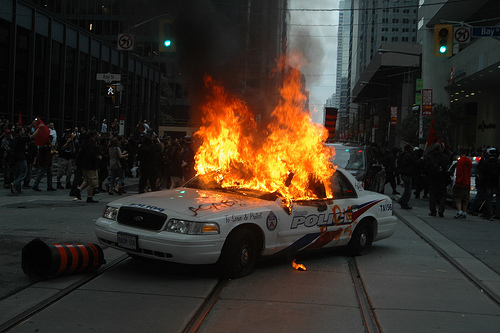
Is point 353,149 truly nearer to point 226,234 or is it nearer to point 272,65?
point 272,65

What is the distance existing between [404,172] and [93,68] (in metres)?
22.7

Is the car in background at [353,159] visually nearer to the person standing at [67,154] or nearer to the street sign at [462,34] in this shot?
the street sign at [462,34]

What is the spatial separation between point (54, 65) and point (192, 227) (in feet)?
81.2

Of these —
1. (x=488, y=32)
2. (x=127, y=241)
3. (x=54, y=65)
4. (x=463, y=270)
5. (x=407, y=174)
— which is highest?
(x=488, y=32)

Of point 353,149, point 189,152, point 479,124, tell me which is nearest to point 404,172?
point 353,149

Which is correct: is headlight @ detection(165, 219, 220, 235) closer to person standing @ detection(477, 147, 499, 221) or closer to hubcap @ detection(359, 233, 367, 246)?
hubcap @ detection(359, 233, 367, 246)

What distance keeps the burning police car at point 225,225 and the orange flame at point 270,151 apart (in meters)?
0.24

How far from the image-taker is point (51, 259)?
19.0 feet

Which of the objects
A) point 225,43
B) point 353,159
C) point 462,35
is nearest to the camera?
point 225,43

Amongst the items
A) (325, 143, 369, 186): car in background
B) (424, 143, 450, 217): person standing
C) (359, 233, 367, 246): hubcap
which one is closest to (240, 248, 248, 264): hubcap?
(359, 233, 367, 246): hubcap

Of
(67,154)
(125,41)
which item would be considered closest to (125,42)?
(125,41)

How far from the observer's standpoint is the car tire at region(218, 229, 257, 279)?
6211 millimetres

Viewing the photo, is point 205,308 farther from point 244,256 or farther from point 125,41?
point 125,41

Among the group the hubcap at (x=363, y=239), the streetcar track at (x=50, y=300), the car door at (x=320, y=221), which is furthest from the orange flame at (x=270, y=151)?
the streetcar track at (x=50, y=300)
